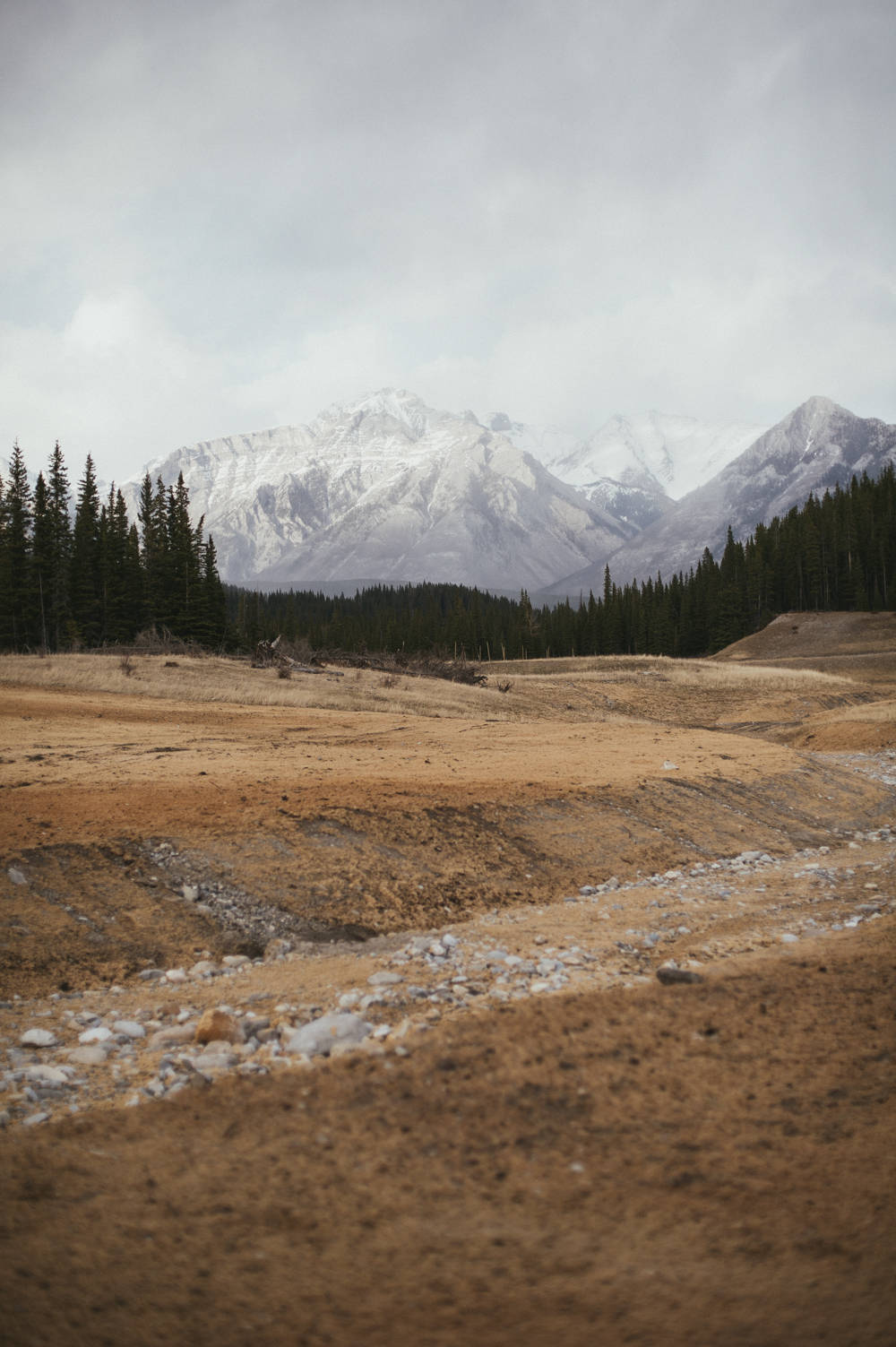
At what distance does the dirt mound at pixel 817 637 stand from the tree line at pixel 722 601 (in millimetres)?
8333

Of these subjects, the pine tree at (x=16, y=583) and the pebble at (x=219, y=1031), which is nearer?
the pebble at (x=219, y=1031)

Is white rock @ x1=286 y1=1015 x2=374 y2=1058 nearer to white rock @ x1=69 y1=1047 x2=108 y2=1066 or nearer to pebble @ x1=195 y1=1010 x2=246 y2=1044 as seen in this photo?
pebble @ x1=195 y1=1010 x2=246 y2=1044

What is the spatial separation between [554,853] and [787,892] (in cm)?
317

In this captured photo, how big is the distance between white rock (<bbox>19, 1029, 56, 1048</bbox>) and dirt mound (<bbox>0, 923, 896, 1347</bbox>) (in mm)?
1344

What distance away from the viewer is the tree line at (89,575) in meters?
57.5

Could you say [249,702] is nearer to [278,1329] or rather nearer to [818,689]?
[278,1329]

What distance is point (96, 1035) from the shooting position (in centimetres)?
526

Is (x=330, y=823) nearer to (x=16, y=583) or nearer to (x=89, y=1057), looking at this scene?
(x=89, y=1057)

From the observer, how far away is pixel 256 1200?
10.8 ft

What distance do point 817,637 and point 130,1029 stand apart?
87.1m

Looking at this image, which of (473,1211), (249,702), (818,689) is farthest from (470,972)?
(818,689)

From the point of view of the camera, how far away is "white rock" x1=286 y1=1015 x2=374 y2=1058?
4.91 m

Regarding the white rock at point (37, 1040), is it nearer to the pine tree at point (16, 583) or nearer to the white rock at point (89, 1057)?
the white rock at point (89, 1057)

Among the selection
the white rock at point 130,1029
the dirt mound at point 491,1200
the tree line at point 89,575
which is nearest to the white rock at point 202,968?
the white rock at point 130,1029
